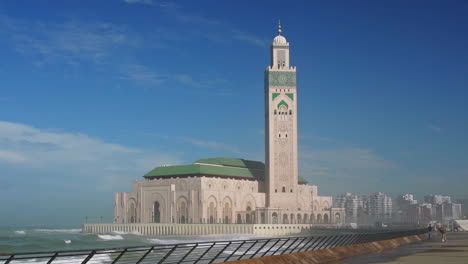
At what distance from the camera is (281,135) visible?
378 feet

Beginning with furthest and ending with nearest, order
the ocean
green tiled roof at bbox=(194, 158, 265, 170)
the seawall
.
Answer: green tiled roof at bbox=(194, 158, 265, 170) → the ocean → the seawall

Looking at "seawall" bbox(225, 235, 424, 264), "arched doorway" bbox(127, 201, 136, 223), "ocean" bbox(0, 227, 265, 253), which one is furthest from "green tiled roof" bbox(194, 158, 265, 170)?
"seawall" bbox(225, 235, 424, 264)

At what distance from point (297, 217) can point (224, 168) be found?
16568 millimetres

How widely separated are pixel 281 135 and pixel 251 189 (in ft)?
38.4

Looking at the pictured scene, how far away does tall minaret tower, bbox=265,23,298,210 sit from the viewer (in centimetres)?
11475

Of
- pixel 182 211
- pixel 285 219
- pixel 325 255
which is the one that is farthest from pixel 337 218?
pixel 325 255

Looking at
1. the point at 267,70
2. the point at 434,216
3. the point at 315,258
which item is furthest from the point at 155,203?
the point at 434,216

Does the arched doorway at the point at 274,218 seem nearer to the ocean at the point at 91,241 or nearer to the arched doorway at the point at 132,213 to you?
the ocean at the point at 91,241

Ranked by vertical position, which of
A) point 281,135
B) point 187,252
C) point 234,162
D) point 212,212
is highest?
point 281,135

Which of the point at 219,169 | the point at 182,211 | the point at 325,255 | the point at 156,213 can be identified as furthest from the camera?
the point at 219,169

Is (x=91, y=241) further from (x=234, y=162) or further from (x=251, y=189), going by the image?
(x=234, y=162)

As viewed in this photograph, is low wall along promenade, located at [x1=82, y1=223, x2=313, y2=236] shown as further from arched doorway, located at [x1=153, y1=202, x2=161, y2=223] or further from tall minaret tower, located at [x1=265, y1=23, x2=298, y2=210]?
tall minaret tower, located at [x1=265, y1=23, x2=298, y2=210]

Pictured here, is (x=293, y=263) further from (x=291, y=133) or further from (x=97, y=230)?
(x=97, y=230)

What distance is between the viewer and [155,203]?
11706cm
